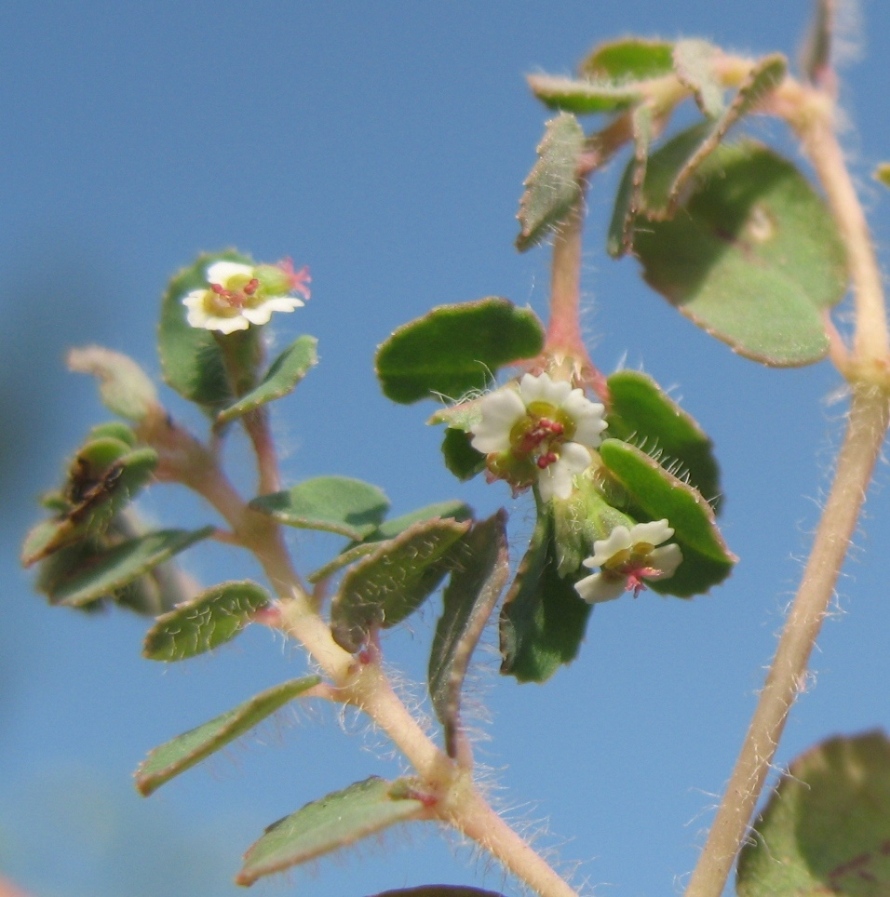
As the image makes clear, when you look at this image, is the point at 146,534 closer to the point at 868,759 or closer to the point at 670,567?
the point at 670,567

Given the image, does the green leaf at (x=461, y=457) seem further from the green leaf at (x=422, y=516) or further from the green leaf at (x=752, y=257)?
the green leaf at (x=752, y=257)

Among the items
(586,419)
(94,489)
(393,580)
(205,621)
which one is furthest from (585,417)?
(94,489)

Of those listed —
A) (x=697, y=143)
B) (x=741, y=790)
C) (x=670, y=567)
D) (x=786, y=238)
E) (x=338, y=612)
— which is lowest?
(x=741, y=790)

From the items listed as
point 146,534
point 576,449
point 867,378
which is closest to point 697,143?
point 867,378

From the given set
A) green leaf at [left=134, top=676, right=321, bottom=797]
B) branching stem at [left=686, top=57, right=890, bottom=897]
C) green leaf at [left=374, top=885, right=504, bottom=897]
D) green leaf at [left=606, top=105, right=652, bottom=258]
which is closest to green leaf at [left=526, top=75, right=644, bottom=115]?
green leaf at [left=606, top=105, right=652, bottom=258]

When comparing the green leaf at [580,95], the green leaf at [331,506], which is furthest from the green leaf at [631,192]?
the green leaf at [331,506]

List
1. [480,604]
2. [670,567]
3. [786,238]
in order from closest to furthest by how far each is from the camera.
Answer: [480,604] < [670,567] < [786,238]
